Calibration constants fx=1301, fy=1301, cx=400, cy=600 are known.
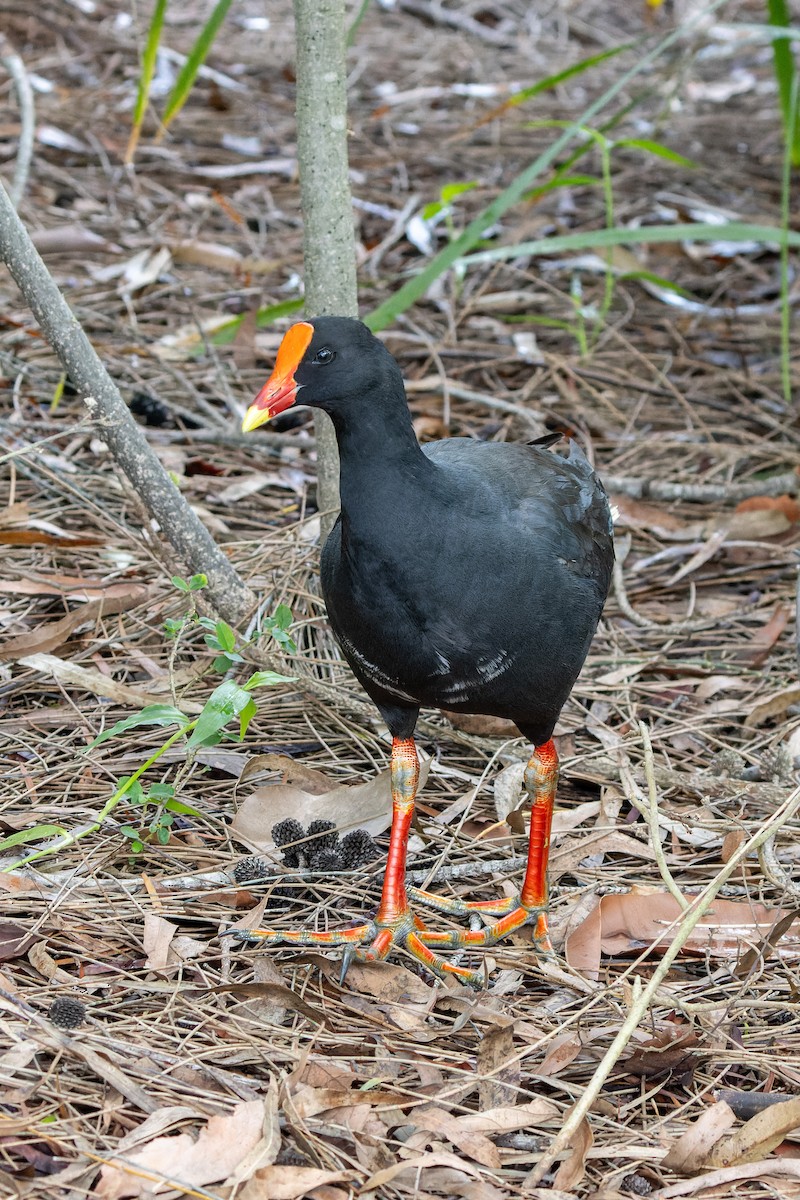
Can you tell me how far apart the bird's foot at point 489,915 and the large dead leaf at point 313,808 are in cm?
25

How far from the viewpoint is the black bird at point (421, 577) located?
2883mm

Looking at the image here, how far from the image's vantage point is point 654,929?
315 centimetres

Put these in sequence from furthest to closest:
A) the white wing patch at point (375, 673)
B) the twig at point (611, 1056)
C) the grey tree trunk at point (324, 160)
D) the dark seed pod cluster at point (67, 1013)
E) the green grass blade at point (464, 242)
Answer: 1. the green grass blade at point (464, 242)
2. the grey tree trunk at point (324, 160)
3. the white wing patch at point (375, 673)
4. the dark seed pod cluster at point (67, 1013)
5. the twig at point (611, 1056)

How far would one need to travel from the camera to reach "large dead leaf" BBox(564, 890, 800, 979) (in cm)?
308

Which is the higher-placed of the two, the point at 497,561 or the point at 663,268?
the point at 497,561

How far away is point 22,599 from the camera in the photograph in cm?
411

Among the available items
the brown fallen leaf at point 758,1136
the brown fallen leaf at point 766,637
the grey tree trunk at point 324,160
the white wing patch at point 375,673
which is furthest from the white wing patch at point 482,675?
the brown fallen leaf at point 766,637

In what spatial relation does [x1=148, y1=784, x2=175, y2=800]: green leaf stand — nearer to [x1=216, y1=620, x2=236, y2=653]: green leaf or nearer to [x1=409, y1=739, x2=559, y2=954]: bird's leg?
[x1=216, y1=620, x2=236, y2=653]: green leaf

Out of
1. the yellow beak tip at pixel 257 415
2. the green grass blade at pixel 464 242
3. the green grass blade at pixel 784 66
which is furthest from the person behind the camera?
the green grass blade at pixel 784 66

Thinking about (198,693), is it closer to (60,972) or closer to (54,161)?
(60,972)

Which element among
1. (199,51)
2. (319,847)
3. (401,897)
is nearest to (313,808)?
(319,847)

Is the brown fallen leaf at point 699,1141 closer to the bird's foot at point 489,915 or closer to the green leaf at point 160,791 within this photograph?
the bird's foot at point 489,915

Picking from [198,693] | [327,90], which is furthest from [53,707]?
[327,90]

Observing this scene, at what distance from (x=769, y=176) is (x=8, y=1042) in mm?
6761
